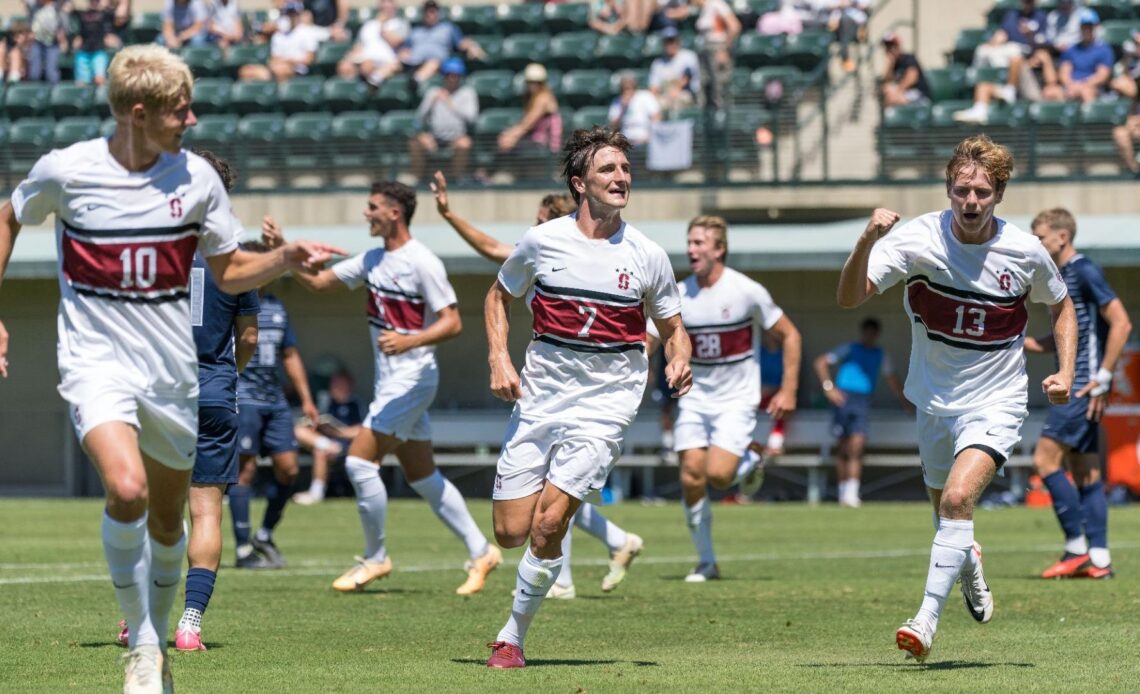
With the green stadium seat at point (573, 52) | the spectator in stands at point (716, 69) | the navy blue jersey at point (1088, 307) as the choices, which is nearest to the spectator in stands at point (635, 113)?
the spectator in stands at point (716, 69)

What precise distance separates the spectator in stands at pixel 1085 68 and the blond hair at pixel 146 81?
18889 mm

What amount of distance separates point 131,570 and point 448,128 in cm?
1848

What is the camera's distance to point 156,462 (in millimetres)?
6699

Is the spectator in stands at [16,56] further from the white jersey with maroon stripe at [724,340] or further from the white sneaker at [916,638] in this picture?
the white sneaker at [916,638]

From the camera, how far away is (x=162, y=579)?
6.90m

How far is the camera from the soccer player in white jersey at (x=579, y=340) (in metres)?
8.09

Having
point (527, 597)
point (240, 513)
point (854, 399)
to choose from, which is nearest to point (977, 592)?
point (527, 597)

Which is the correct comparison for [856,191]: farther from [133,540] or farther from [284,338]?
[133,540]

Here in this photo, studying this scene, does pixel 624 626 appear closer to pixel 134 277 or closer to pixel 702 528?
pixel 702 528

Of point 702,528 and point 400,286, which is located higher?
point 400,286

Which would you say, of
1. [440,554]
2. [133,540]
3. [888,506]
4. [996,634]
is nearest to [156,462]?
[133,540]

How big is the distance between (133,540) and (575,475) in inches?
87.4

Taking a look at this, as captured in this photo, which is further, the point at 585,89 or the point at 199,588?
the point at 585,89

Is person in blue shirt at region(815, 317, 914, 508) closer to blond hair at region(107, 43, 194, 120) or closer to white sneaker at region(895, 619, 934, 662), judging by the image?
white sneaker at region(895, 619, 934, 662)
